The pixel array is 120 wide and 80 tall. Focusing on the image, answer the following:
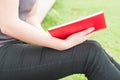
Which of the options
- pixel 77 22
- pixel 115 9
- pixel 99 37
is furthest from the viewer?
pixel 115 9

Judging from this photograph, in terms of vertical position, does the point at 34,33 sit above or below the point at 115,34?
above

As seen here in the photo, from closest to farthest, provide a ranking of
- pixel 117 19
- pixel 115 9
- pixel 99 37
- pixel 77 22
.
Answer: pixel 77 22 < pixel 99 37 < pixel 117 19 < pixel 115 9

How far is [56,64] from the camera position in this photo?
1499 mm

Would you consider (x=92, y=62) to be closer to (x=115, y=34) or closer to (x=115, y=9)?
(x=115, y=34)

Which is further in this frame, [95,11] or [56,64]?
[95,11]

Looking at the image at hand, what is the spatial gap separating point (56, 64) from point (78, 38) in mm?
152

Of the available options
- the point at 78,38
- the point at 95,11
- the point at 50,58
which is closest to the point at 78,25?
the point at 78,38

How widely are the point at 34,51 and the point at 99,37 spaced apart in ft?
5.59

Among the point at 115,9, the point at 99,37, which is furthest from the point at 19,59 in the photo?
the point at 115,9

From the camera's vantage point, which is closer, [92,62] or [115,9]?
[92,62]

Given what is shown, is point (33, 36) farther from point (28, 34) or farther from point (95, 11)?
point (95, 11)

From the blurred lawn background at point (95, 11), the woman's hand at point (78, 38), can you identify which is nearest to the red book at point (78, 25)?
the woman's hand at point (78, 38)

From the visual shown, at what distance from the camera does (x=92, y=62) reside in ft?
4.94

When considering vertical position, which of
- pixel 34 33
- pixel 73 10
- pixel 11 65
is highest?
pixel 34 33
